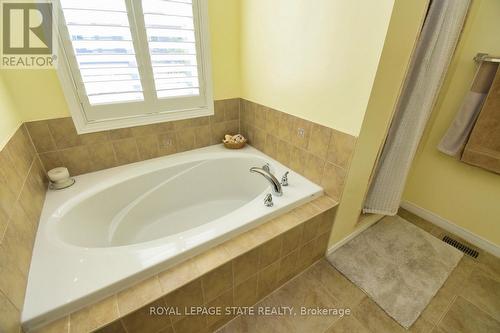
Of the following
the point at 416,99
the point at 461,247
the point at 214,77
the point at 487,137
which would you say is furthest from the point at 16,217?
the point at 461,247

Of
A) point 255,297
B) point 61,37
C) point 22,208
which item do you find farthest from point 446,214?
point 61,37

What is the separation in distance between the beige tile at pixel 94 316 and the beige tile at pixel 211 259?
31cm

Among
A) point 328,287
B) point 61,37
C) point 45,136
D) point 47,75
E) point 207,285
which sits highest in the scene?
point 61,37

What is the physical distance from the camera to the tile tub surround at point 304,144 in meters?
1.24

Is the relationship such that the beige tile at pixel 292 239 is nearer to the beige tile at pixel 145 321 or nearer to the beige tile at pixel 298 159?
the beige tile at pixel 298 159

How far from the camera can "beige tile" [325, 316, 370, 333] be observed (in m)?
1.13

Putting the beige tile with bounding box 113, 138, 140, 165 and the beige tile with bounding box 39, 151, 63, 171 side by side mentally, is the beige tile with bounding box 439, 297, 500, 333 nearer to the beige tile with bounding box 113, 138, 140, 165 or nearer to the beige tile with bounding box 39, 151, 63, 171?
the beige tile with bounding box 113, 138, 140, 165

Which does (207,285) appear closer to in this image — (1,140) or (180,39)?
(1,140)

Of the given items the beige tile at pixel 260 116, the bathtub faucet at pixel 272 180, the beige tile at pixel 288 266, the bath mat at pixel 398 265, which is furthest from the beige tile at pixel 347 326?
the beige tile at pixel 260 116

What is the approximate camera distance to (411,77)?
1296 mm

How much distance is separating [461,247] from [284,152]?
1531mm

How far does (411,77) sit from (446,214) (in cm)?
125

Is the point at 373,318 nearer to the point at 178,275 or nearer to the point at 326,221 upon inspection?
the point at 326,221

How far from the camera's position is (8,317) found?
609 millimetres
